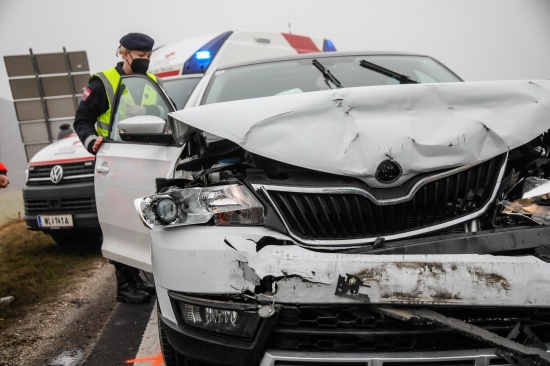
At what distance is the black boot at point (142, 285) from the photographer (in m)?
4.10

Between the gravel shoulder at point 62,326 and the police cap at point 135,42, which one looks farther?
the police cap at point 135,42

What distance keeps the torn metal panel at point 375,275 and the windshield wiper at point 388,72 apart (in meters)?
1.64

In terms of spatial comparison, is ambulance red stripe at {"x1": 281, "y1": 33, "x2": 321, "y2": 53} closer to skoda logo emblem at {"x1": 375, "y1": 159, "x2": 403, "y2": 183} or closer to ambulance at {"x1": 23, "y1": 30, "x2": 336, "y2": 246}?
ambulance at {"x1": 23, "y1": 30, "x2": 336, "y2": 246}

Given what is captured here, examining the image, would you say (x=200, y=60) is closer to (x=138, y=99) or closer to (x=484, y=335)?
(x=138, y=99)

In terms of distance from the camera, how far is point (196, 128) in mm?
2221

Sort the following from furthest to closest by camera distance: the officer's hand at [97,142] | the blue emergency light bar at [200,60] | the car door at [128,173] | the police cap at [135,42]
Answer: the blue emergency light bar at [200,60], the police cap at [135,42], the officer's hand at [97,142], the car door at [128,173]

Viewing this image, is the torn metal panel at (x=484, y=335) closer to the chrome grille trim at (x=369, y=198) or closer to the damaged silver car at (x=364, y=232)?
the damaged silver car at (x=364, y=232)

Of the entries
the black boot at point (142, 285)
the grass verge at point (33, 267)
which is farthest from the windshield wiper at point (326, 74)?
the grass verge at point (33, 267)

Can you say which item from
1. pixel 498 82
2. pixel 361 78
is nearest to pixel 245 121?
pixel 498 82

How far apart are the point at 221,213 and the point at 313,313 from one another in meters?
0.48

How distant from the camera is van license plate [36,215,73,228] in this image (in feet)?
17.8

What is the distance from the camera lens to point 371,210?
6.36ft

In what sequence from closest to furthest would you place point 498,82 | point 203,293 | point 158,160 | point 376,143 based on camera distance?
point 203,293 < point 376,143 < point 498,82 < point 158,160

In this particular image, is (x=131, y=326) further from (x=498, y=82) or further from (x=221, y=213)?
(x=498, y=82)
